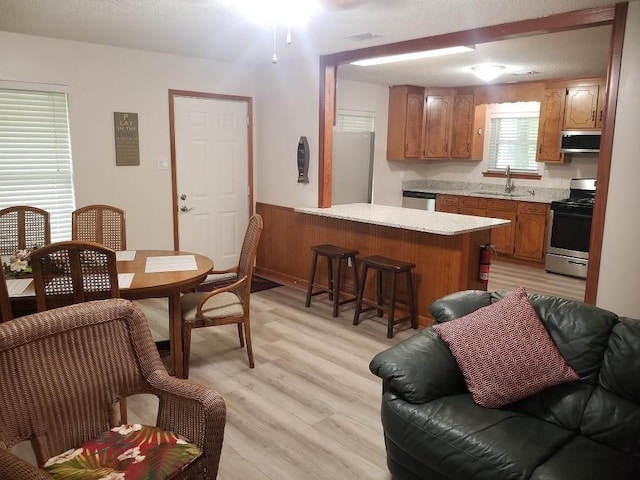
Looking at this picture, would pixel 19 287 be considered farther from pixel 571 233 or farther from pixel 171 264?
pixel 571 233

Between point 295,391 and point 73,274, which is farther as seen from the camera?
point 295,391

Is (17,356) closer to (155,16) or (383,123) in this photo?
(155,16)

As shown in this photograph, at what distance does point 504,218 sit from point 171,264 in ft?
15.6

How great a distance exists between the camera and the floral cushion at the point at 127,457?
1629 millimetres

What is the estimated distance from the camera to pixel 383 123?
707 cm

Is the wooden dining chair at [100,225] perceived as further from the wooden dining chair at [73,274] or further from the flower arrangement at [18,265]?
the wooden dining chair at [73,274]

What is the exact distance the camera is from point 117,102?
470 cm

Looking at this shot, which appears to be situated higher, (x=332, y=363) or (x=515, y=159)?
(x=515, y=159)

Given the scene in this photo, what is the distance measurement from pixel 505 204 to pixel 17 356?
605cm

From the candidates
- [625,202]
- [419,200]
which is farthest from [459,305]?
[419,200]

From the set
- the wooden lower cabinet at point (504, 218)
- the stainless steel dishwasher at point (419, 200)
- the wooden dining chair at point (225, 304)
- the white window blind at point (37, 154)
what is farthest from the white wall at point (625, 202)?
the white window blind at point (37, 154)

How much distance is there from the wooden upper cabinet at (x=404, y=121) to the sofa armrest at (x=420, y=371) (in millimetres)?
5135

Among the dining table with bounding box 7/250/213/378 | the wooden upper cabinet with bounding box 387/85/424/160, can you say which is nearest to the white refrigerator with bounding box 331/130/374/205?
the wooden upper cabinet with bounding box 387/85/424/160

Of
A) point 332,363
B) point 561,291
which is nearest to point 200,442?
point 332,363
